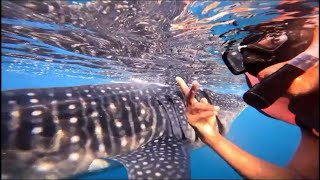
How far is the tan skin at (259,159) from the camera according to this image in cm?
246

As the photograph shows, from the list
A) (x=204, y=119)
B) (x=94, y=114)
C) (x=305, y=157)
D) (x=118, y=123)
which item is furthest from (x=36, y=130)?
(x=305, y=157)

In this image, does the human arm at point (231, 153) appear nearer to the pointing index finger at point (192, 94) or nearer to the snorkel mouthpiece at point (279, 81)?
the pointing index finger at point (192, 94)

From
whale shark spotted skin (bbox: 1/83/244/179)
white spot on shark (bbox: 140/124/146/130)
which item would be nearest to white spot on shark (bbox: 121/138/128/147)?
whale shark spotted skin (bbox: 1/83/244/179)

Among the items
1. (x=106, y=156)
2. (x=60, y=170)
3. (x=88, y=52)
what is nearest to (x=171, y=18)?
(x=106, y=156)

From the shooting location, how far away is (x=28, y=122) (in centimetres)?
459

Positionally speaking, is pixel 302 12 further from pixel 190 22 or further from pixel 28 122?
pixel 28 122

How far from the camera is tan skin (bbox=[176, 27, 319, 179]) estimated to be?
8.09 feet

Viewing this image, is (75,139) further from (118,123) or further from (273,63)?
(273,63)

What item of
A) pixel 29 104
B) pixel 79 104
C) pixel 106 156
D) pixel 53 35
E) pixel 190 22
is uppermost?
pixel 53 35

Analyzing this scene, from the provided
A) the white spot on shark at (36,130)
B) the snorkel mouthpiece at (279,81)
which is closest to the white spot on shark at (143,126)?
the white spot on shark at (36,130)

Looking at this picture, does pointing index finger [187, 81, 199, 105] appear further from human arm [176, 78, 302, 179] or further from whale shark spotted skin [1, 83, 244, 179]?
whale shark spotted skin [1, 83, 244, 179]

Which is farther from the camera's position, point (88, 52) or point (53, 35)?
point (88, 52)

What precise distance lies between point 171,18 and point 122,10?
109 centimetres

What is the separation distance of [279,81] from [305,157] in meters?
0.77
